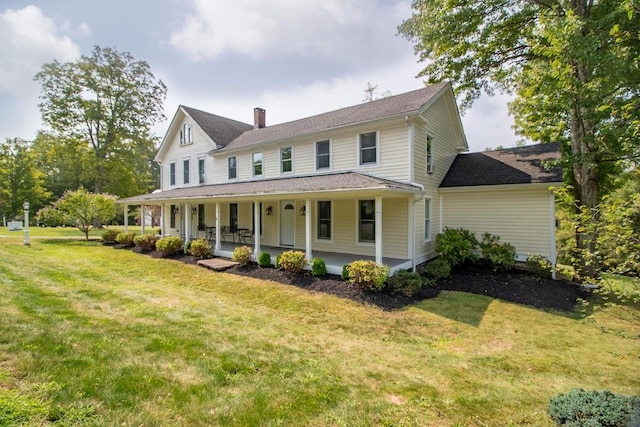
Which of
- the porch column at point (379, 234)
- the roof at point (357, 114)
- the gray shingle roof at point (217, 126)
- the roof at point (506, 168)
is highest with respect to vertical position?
the gray shingle roof at point (217, 126)

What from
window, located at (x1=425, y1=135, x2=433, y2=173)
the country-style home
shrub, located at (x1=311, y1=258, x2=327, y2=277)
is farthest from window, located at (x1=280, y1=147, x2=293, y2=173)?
window, located at (x1=425, y1=135, x2=433, y2=173)

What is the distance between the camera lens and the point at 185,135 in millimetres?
18109


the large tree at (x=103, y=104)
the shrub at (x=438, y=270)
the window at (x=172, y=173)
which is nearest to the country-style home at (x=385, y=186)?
the shrub at (x=438, y=270)

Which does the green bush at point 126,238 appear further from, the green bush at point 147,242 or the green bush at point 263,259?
the green bush at point 263,259

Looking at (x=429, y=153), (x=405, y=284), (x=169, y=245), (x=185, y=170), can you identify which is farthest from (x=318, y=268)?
(x=185, y=170)

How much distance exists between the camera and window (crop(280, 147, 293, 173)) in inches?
522

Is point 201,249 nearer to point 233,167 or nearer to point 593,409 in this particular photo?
point 233,167

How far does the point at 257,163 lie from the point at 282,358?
452 inches

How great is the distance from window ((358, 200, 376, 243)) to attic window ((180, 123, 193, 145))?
12025mm

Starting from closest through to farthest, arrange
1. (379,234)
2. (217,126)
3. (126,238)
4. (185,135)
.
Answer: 1. (379,234)
2. (126,238)
3. (217,126)
4. (185,135)

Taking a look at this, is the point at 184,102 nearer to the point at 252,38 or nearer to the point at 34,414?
the point at 252,38

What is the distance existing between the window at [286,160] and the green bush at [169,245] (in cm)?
584

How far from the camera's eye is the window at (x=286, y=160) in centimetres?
1325

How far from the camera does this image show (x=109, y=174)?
90.1 feet
